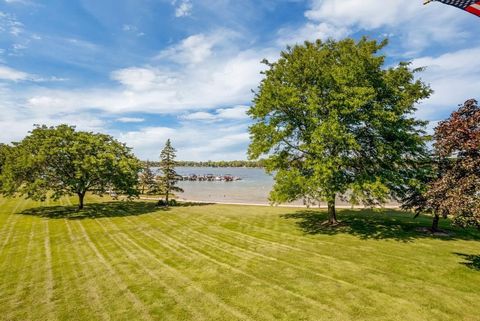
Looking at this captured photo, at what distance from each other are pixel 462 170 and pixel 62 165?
3389cm

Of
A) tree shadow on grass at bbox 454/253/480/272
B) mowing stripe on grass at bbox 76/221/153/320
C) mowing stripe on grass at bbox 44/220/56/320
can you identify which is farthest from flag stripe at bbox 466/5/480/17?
mowing stripe on grass at bbox 44/220/56/320

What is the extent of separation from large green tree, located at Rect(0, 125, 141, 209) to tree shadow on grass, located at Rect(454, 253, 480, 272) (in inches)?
1165

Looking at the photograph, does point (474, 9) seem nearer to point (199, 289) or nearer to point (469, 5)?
point (469, 5)

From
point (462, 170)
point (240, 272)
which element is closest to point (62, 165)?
point (240, 272)

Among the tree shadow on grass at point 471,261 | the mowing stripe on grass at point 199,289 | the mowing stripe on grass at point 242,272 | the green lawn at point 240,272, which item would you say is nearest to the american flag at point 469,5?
the green lawn at point 240,272

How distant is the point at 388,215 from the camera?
27.0 m

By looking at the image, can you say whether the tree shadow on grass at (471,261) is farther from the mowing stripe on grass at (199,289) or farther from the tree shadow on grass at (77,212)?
the tree shadow on grass at (77,212)

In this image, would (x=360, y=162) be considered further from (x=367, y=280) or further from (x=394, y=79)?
(x=367, y=280)

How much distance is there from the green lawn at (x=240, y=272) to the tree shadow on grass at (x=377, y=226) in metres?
0.16

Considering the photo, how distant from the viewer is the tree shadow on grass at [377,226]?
1881cm

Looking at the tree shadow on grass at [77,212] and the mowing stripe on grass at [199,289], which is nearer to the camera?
the mowing stripe on grass at [199,289]

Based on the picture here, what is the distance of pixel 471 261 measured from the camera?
13539mm

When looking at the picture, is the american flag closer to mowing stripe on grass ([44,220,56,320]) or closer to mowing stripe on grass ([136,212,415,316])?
mowing stripe on grass ([136,212,415,316])

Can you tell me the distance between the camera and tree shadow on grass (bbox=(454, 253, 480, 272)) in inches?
506
